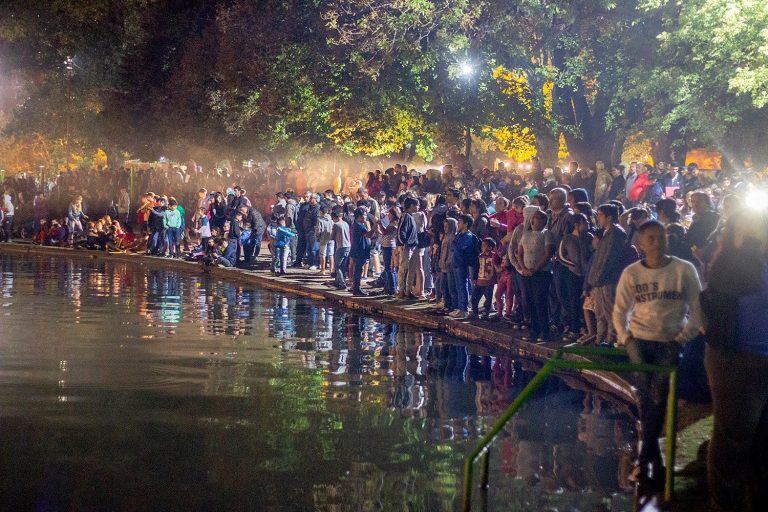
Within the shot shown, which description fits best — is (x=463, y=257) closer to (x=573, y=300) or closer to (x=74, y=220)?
(x=573, y=300)

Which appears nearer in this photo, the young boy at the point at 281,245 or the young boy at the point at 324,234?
the young boy at the point at 324,234

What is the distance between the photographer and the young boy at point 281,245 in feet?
91.9

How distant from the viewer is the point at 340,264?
81.4 ft

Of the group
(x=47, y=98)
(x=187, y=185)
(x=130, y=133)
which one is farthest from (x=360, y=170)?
(x=47, y=98)

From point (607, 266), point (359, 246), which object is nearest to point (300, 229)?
point (359, 246)

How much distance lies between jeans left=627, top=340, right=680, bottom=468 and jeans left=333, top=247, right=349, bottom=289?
53.9 feet

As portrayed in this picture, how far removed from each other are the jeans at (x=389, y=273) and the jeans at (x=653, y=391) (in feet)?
48.5

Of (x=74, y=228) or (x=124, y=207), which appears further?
(x=124, y=207)

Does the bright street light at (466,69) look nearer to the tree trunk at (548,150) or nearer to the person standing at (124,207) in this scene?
the tree trunk at (548,150)

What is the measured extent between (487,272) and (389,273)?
4.72 meters

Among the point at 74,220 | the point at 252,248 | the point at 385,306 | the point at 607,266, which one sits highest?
the point at 74,220

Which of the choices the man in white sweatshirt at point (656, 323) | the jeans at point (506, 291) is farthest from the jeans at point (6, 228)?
the man in white sweatshirt at point (656, 323)

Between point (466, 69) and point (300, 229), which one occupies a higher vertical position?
point (466, 69)

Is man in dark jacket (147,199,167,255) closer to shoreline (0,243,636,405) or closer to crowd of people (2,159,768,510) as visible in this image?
crowd of people (2,159,768,510)
